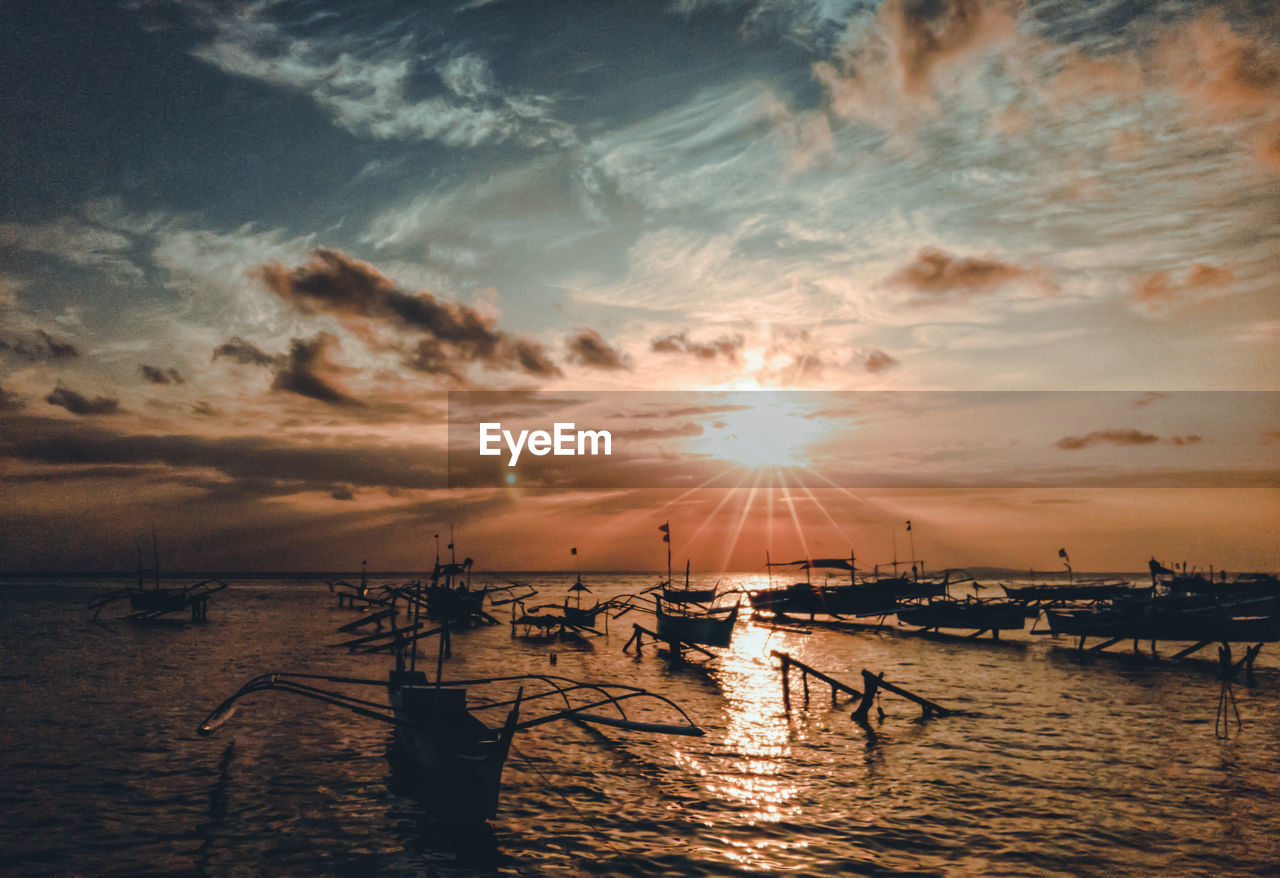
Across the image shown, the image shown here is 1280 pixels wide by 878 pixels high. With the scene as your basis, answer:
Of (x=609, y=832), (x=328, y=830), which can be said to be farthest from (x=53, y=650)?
(x=609, y=832)

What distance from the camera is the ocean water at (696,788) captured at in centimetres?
1658

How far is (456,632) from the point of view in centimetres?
7488

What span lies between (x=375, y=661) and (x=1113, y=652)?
5415 cm

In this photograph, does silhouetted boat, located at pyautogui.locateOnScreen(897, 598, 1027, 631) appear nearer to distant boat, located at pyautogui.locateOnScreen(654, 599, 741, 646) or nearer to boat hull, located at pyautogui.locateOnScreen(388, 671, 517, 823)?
distant boat, located at pyautogui.locateOnScreen(654, 599, 741, 646)

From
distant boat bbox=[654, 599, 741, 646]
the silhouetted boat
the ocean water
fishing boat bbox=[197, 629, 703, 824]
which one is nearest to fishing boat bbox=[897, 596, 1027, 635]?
the silhouetted boat

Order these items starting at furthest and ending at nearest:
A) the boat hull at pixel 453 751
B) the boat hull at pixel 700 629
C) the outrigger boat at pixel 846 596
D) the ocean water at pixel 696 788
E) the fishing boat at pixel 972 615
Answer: the outrigger boat at pixel 846 596 → the fishing boat at pixel 972 615 → the boat hull at pixel 700 629 → the boat hull at pixel 453 751 → the ocean water at pixel 696 788

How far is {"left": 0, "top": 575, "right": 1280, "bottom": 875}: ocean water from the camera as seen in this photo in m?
16.6

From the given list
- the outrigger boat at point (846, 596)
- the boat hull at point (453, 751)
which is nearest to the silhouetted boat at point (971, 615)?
the outrigger boat at point (846, 596)

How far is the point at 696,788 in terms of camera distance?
21.7 meters

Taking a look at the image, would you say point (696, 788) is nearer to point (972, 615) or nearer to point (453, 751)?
point (453, 751)

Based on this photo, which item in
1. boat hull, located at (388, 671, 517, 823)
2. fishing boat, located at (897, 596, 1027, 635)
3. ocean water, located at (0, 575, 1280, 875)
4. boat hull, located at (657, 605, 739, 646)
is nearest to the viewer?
ocean water, located at (0, 575, 1280, 875)

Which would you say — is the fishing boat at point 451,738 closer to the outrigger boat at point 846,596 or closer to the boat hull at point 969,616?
the boat hull at point 969,616

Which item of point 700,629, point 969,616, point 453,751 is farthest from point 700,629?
point 453,751

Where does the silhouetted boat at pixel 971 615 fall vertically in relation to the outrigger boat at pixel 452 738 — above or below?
below
